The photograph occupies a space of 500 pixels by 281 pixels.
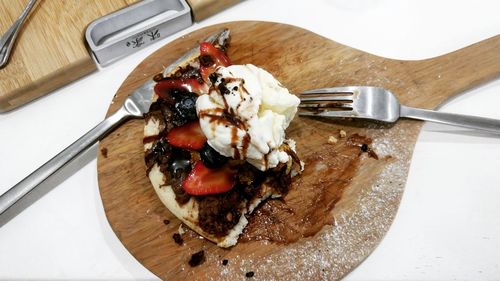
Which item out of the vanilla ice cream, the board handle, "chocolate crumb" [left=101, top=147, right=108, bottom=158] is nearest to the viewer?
the vanilla ice cream

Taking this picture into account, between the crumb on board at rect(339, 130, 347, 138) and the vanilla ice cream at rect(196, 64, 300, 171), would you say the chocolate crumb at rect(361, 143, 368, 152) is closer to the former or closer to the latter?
the crumb on board at rect(339, 130, 347, 138)

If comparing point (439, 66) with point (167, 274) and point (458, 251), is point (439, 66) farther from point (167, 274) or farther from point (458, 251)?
point (167, 274)

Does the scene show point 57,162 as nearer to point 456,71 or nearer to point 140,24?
point 140,24

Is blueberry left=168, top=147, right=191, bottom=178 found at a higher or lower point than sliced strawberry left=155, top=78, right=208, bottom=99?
lower

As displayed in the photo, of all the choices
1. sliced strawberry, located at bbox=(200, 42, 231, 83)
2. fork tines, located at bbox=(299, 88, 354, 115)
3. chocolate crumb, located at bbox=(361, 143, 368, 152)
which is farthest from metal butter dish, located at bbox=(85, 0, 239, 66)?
chocolate crumb, located at bbox=(361, 143, 368, 152)

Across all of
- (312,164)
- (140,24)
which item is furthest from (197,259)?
(140,24)

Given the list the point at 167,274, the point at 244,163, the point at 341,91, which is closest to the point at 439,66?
the point at 341,91

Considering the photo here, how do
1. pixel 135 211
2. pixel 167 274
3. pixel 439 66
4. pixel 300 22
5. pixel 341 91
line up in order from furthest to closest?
pixel 300 22 < pixel 439 66 < pixel 341 91 < pixel 135 211 < pixel 167 274
